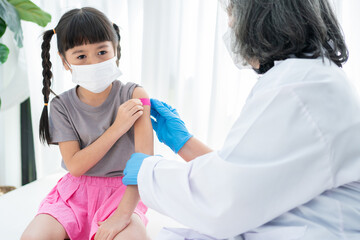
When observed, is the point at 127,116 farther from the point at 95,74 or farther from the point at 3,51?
the point at 3,51

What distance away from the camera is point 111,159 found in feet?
5.27

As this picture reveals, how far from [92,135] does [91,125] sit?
5 cm

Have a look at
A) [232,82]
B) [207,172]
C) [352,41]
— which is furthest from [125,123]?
[352,41]

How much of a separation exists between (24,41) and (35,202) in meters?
1.29

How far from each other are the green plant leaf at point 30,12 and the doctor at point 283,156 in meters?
Answer: 1.67

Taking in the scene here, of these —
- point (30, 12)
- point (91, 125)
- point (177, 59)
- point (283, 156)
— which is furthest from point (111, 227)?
point (30, 12)

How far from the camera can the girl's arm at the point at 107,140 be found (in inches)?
58.2

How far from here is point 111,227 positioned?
1.32 metres

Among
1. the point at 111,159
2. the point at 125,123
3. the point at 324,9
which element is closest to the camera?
the point at 324,9

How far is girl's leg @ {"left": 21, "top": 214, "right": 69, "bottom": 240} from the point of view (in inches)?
52.7

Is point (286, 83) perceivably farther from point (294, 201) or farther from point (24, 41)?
point (24, 41)

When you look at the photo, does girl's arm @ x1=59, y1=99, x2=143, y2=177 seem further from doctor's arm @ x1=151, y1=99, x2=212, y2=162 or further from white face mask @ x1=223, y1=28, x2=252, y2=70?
white face mask @ x1=223, y1=28, x2=252, y2=70

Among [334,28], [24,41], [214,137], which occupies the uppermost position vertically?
[334,28]

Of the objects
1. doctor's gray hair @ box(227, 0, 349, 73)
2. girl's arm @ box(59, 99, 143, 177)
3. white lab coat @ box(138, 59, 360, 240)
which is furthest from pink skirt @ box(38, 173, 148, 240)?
doctor's gray hair @ box(227, 0, 349, 73)
